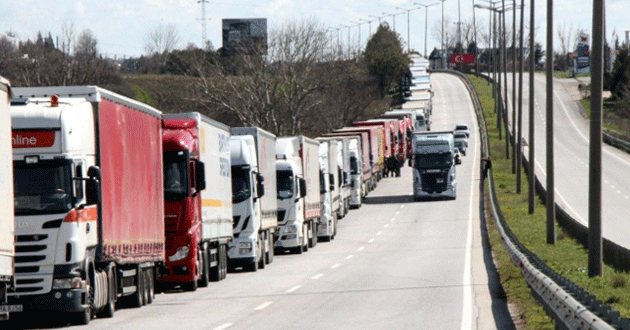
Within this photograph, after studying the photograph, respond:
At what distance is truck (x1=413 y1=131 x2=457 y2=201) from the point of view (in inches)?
2552

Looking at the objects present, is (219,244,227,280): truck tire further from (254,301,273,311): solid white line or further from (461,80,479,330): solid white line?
(254,301,273,311): solid white line

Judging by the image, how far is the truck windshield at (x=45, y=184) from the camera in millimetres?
16953

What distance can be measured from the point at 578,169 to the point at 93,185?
72370mm

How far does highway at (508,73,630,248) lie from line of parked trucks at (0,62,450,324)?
16.7 meters

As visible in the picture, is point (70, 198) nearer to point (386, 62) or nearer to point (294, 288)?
point (294, 288)

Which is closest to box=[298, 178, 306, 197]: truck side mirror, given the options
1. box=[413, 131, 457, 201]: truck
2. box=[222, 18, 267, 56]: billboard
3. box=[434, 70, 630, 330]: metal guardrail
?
box=[434, 70, 630, 330]: metal guardrail

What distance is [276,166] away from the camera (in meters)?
39.0

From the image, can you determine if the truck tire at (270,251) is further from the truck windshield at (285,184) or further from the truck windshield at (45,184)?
the truck windshield at (45,184)

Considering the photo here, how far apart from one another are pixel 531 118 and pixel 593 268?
25396 mm

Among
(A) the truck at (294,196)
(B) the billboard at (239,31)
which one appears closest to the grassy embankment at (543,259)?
(A) the truck at (294,196)

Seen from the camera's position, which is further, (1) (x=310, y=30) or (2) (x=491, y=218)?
(1) (x=310, y=30)

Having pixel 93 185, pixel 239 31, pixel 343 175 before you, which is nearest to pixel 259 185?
pixel 93 185

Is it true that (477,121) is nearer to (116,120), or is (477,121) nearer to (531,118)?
(531,118)

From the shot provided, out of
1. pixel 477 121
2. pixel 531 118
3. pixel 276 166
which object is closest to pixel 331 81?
pixel 477 121
